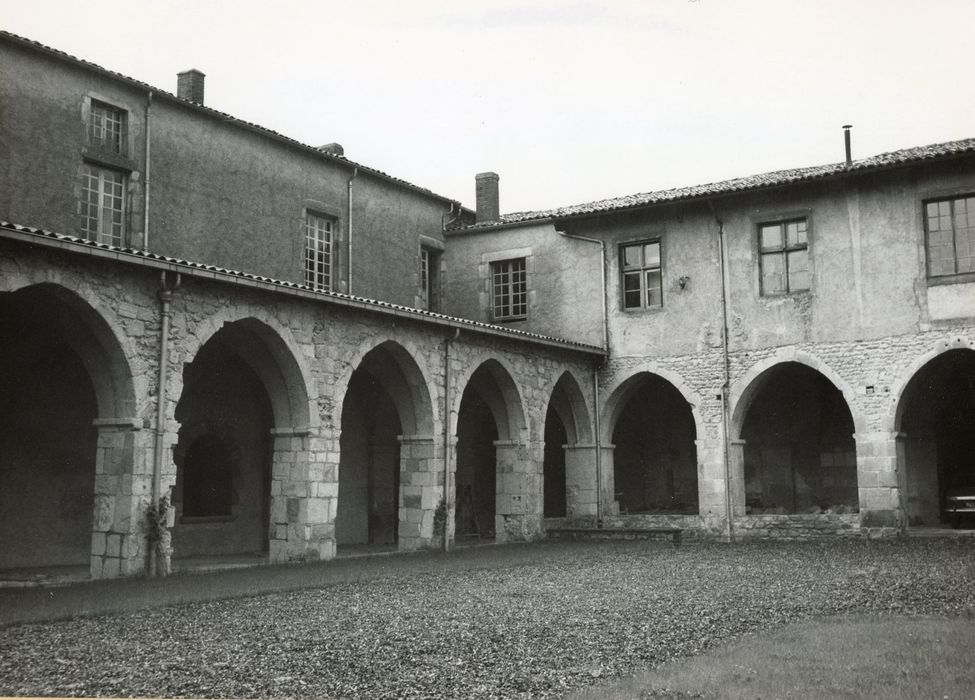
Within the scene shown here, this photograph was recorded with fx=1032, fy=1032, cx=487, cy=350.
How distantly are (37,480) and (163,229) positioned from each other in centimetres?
402

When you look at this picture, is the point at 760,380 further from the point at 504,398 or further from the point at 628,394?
the point at 504,398

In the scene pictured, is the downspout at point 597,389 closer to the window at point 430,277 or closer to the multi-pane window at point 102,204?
the window at point 430,277

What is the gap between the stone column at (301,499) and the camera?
13016 mm

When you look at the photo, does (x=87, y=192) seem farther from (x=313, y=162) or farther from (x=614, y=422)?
(x=614, y=422)

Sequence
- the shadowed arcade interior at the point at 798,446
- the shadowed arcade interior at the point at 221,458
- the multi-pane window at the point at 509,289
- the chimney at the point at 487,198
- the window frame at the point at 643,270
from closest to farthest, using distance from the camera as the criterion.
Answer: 1. the shadowed arcade interior at the point at 221,458
2. the window frame at the point at 643,270
3. the shadowed arcade interior at the point at 798,446
4. the multi-pane window at the point at 509,289
5. the chimney at the point at 487,198

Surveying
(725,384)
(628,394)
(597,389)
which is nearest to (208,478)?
(597,389)

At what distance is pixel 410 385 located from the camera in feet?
49.6

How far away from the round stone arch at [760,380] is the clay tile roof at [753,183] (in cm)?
280

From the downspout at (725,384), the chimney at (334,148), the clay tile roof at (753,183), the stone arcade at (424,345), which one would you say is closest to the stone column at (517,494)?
the stone arcade at (424,345)

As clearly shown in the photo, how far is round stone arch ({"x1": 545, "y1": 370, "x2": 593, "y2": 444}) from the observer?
18562 millimetres

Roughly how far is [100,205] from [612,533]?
31.6 ft

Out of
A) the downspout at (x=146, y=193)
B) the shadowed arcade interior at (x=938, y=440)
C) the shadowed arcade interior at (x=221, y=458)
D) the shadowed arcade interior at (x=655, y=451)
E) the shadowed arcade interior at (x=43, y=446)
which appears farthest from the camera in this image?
the shadowed arcade interior at (x=655, y=451)

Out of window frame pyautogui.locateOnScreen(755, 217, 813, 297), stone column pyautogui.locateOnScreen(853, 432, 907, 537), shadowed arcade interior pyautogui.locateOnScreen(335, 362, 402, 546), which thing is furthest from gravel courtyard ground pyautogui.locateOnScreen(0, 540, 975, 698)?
window frame pyautogui.locateOnScreen(755, 217, 813, 297)

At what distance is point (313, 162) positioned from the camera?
17984mm
